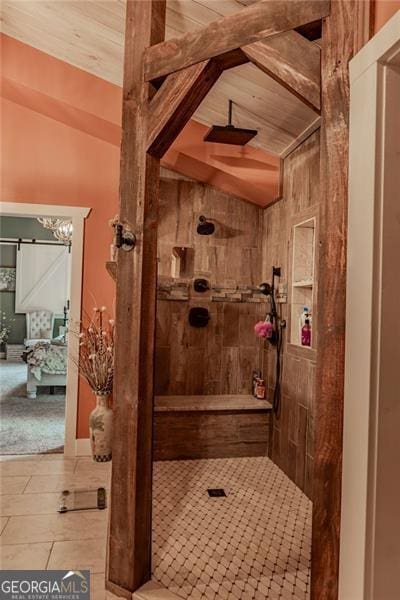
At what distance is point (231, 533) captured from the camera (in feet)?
7.27

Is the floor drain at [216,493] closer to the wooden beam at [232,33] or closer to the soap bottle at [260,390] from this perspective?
the soap bottle at [260,390]

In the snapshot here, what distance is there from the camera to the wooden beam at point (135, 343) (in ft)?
5.60

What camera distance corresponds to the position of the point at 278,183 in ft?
10.7

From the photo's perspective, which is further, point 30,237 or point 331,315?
point 30,237

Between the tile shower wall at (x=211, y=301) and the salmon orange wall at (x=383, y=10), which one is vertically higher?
the salmon orange wall at (x=383, y=10)

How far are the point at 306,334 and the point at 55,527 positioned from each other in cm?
199

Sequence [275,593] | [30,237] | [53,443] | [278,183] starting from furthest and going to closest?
[30,237] < [53,443] < [278,183] < [275,593]

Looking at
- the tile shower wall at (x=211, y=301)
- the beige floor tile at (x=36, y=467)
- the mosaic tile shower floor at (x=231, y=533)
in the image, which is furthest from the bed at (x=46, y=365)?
the mosaic tile shower floor at (x=231, y=533)

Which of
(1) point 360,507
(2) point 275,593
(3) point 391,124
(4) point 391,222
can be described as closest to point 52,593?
(2) point 275,593

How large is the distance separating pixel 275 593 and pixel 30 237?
8.29 m

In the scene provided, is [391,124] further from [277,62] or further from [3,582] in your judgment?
Answer: [3,582]

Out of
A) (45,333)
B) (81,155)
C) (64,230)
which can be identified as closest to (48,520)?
(81,155)

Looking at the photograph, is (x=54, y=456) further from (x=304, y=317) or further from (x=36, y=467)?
(x=304, y=317)

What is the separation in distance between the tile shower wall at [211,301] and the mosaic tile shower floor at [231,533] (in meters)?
0.79
